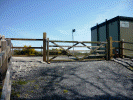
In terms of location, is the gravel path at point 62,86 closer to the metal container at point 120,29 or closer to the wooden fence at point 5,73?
the wooden fence at point 5,73

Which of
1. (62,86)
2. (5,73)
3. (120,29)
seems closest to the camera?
(5,73)

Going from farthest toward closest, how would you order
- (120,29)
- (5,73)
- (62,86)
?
(120,29) → (62,86) → (5,73)

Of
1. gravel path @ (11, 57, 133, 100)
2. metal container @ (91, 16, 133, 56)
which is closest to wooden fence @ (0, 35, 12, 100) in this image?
gravel path @ (11, 57, 133, 100)

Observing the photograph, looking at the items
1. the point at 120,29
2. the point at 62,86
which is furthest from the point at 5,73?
the point at 120,29

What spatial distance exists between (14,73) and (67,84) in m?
2.74

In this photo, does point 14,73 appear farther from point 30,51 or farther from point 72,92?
point 30,51

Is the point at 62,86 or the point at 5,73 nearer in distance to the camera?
the point at 5,73

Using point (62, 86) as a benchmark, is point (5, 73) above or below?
above

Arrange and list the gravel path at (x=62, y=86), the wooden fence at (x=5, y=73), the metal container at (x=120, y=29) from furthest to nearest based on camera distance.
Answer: the metal container at (x=120, y=29) < the gravel path at (x=62, y=86) < the wooden fence at (x=5, y=73)

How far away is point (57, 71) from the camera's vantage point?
5883mm

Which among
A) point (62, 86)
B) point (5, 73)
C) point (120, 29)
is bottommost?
point (62, 86)

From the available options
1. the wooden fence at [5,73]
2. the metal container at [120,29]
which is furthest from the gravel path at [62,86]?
the metal container at [120,29]

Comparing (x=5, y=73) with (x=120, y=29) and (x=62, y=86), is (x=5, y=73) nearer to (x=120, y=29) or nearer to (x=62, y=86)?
(x=62, y=86)

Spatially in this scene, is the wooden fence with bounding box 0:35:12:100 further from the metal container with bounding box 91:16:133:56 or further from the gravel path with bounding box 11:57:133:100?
the metal container with bounding box 91:16:133:56
